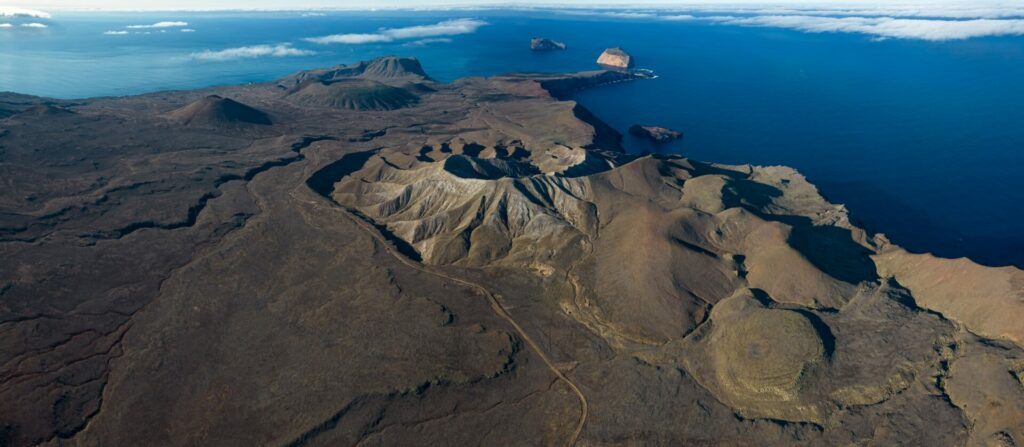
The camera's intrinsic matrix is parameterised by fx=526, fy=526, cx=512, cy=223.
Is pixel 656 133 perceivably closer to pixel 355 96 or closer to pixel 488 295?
pixel 355 96

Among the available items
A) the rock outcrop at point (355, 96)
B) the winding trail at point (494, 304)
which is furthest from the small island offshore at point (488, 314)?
the rock outcrop at point (355, 96)

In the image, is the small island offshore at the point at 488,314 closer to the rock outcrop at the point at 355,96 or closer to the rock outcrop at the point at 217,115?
the rock outcrop at the point at 217,115

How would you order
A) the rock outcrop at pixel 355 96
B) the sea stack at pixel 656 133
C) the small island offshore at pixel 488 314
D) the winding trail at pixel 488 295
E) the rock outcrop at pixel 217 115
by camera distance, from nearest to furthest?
the small island offshore at pixel 488 314 → the winding trail at pixel 488 295 → the rock outcrop at pixel 217 115 → the sea stack at pixel 656 133 → the rock outcrop at pixel 355 96

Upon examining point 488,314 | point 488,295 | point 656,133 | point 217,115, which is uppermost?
point 217,115

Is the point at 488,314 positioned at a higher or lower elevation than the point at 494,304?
lower

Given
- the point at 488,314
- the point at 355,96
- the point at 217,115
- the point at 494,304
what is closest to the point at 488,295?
the point at 494,304

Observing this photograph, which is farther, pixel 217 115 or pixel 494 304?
pixel 217 115

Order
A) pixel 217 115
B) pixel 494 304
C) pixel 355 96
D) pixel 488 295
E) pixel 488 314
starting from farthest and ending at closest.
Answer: pixel 355 96 < pixel 217 115 < pixel 488 295 < pixel 494 304 < pixel 488 314
